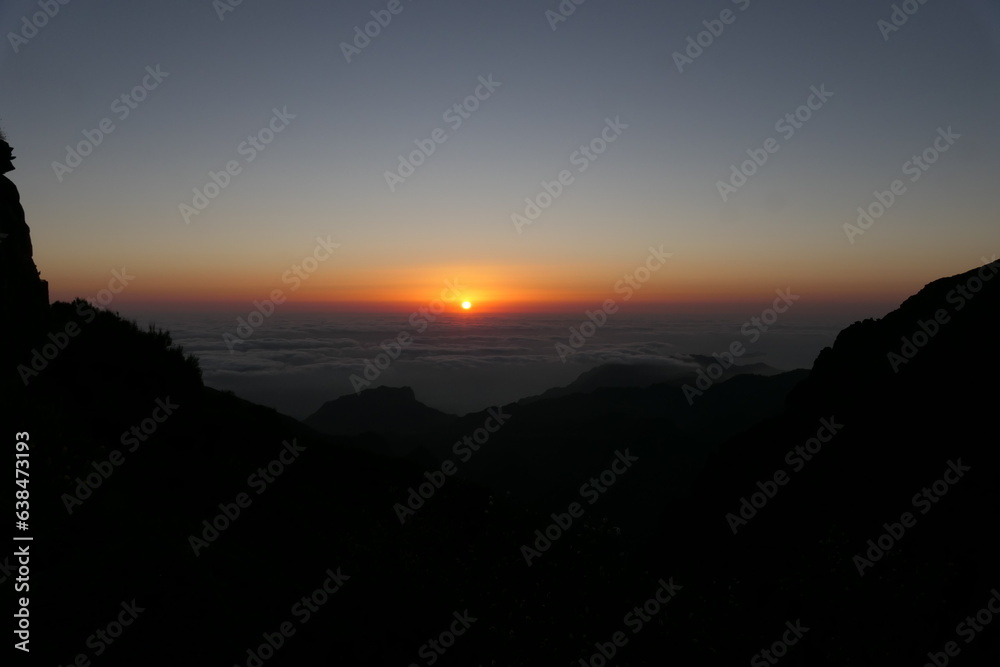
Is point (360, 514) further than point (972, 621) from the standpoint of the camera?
Yes

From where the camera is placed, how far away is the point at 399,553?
16406mm

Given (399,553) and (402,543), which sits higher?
(402,543)

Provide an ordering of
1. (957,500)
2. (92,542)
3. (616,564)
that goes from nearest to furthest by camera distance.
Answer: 1. (92,542)
2. (616,564)
3. (957,500)

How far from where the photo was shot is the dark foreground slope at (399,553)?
33.0 feet

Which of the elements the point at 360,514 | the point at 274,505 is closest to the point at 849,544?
the point at 360,514

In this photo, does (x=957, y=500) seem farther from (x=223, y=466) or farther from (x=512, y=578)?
(x=223, y=466)

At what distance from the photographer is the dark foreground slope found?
1005 cm

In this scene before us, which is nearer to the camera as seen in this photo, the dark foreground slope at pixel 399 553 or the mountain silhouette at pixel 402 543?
the dark foreground slope at pixel 399 553

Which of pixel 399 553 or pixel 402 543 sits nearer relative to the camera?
pixel 399 553

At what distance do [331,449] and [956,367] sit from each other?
40.5 meters

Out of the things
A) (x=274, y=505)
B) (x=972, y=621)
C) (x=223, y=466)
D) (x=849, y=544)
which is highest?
(x=223, y=466)

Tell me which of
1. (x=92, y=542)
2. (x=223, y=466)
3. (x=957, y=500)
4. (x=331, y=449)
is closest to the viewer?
(x=92, y=542)

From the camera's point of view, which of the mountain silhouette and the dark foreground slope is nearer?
the dark foreground slope

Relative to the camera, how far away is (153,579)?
9.88 meters
